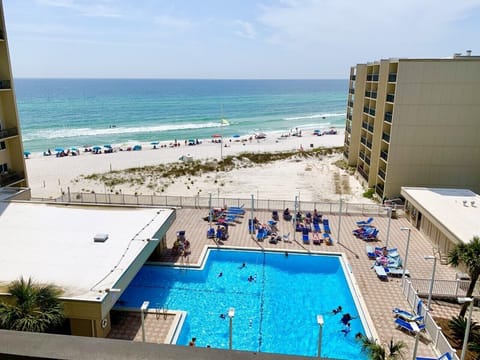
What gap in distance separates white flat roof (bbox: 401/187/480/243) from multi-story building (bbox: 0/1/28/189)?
89.7ft

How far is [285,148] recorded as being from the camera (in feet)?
204

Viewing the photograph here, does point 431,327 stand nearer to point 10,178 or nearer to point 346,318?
point 346,318

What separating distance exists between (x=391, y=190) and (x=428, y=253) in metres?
9.32

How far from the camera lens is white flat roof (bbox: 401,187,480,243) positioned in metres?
20.7

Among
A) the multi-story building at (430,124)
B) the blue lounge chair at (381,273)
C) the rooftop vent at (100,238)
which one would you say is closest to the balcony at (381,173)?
the multi-story building at (430,124)

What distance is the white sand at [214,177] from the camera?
3584 cm

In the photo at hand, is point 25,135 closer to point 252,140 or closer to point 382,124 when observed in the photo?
point 252,140

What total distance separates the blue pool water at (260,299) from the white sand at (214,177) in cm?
1287

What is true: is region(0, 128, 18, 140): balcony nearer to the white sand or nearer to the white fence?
the white sand

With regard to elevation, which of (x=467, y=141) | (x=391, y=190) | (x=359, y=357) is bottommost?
(x=359, y=357)

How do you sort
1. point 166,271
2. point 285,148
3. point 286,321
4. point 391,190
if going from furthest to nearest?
point 285,148 < point 391,190 < point 166,271 < point 286,321

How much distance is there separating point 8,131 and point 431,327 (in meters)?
27.0

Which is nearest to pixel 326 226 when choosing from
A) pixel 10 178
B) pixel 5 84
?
pixel 10 178

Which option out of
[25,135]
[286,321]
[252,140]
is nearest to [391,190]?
[286,321]
